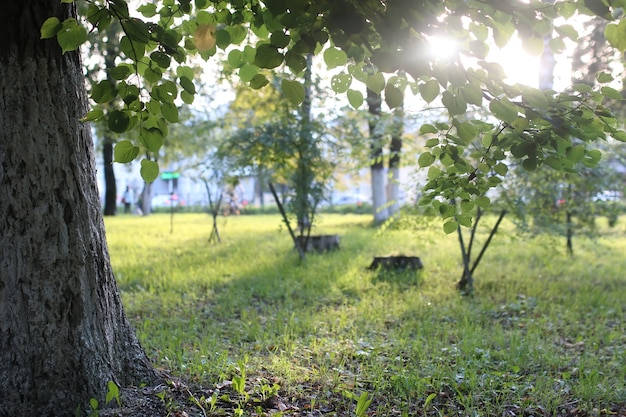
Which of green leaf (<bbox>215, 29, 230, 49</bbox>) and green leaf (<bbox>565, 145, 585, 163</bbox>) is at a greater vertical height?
green leaf (<bbox>215, 29, 230, 49</bbox>)

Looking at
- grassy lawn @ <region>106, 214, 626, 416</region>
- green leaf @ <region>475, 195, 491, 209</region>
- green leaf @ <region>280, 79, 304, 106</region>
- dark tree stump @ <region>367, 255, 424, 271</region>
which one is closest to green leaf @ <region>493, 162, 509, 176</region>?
green leaf @ <region>475, 195, 491, 209</region>

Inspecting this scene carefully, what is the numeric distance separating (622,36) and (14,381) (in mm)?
2824

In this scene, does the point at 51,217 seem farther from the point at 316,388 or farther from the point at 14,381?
the point at 316,388

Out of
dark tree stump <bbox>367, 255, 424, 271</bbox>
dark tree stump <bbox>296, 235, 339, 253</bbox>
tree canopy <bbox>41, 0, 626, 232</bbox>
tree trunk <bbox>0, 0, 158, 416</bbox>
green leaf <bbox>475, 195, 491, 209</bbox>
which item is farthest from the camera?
dark tree stump <bbox>296, 235, 339, 253</bbox>

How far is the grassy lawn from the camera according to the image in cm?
276

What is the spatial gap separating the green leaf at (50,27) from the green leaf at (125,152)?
446mm

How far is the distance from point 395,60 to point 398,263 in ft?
17.7

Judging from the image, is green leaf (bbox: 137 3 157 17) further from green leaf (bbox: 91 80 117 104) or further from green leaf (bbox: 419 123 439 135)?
green leaf (bbox: 419 123 439 135)

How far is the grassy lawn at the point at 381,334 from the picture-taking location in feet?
9.05

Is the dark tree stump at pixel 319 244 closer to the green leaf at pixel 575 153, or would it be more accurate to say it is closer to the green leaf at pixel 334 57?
the green leaf at pixel 334 57

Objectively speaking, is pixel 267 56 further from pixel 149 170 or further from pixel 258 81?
pixel 149 170

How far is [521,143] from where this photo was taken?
1920 millimetres

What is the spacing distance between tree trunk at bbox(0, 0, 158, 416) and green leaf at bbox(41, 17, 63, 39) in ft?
1.63

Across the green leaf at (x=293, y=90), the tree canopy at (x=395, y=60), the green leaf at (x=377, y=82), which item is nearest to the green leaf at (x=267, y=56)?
the tree canopy at (x=395, y=60)
